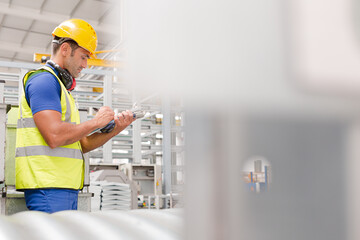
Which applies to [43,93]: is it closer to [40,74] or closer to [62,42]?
[40,74]

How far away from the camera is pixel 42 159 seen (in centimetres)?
169

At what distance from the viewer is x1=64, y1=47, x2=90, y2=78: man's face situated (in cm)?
191

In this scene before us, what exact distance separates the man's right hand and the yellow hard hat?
299 mm

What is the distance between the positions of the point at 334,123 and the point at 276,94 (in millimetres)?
36

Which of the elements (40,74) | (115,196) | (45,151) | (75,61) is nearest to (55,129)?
(45,151)

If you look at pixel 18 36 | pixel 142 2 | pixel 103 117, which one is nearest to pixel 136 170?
pixel 103 117

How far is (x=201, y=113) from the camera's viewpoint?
244mm

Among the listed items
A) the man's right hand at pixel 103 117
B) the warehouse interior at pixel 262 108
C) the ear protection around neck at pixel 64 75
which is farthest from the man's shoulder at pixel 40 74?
the warehouse interior at pixel 262 108

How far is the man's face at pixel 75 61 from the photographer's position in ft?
6.25

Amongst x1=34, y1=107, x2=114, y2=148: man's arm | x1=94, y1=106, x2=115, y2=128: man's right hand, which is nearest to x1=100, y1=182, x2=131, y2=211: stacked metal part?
x1=94, y1=106, x2=115, y2=128: man's right hand

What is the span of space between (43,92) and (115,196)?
2.35 meters

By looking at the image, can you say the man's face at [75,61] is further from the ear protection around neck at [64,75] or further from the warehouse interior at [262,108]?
the warehouse interior at [262,108]

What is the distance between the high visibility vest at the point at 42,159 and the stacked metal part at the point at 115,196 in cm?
205

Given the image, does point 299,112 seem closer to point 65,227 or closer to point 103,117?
point 65,227
